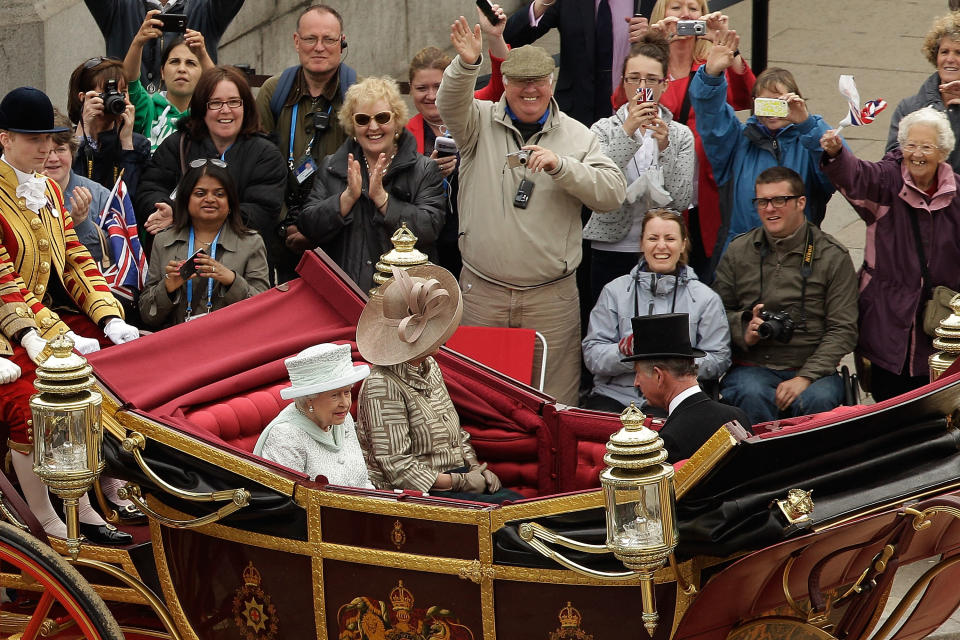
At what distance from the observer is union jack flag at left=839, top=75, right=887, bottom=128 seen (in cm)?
608

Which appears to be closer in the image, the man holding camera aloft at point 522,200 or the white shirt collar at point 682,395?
the white shirt collar at point 682,395

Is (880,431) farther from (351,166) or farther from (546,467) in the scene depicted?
(351,166)

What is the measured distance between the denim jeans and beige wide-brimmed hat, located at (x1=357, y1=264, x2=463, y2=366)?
168cm

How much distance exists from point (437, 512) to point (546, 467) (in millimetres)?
1136

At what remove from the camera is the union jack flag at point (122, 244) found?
633 cm

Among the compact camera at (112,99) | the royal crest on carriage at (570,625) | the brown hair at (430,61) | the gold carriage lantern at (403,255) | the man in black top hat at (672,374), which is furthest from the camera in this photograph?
the brown hair at (430,61)

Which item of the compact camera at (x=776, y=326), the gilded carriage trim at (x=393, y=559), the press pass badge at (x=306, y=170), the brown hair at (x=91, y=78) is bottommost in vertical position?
the gilded carriage trim at (x=393, y=559)

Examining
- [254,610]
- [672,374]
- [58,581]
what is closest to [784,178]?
[672,374]

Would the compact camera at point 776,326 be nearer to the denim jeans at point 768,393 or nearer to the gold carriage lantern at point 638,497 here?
the denim jeans at point 768,393

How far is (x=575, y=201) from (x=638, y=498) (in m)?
2.89

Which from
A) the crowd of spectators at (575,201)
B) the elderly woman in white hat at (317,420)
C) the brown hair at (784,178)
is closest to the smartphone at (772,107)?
the crowd of spectators at (575,201)

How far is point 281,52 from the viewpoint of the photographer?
10453 mm

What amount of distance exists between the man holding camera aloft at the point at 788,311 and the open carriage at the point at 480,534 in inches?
51.3

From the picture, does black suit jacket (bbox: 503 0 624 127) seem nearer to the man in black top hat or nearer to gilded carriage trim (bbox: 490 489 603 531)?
the man in black top hat
